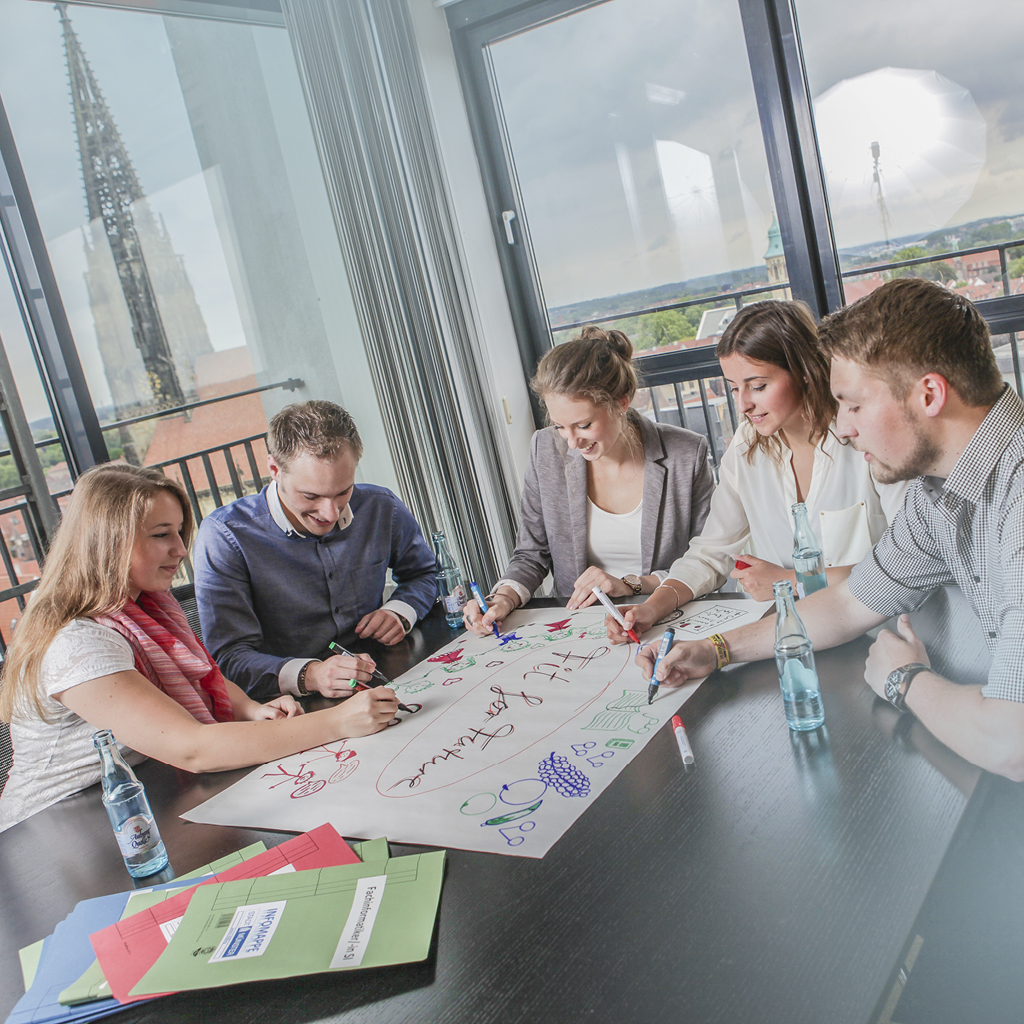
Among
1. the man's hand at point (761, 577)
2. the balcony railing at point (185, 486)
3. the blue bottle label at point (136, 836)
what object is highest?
the balcony railing at point (185, 486)

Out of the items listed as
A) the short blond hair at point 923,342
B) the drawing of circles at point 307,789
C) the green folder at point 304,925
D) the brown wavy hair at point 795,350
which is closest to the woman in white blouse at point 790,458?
the brown wavy hair at point 795,350

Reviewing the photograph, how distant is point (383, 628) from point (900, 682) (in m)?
1.05

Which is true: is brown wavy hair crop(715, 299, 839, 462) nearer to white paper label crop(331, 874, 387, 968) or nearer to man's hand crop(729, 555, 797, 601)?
man's hand crop(729, 555, 797, 601)

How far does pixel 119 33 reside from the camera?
2938 millimetres

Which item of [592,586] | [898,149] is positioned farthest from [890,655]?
[898,149]

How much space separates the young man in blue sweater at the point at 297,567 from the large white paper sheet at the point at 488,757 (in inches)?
16.0

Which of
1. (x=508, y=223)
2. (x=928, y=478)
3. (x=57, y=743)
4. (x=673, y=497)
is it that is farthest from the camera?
(x=508, y=223)

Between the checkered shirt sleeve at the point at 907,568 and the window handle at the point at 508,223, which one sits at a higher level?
the window handle at the point at 508,223

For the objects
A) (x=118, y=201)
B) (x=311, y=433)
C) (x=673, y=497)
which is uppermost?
(x=118, y=201)

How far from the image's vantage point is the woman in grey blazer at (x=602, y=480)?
2004 mm

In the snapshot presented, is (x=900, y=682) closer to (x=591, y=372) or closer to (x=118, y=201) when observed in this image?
(x=591, y=372)

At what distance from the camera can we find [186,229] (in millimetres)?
3236

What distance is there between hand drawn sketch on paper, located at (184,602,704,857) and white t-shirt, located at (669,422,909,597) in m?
0.46

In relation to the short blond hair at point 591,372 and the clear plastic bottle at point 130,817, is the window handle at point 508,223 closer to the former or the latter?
the short blond hair at point 591,372
